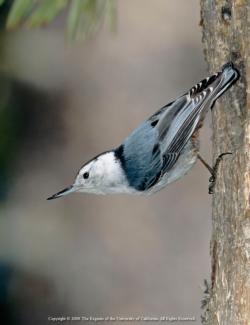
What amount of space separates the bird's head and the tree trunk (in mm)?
530

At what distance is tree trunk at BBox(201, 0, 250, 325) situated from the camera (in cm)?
250

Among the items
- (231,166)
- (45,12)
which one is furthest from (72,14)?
(231,166)

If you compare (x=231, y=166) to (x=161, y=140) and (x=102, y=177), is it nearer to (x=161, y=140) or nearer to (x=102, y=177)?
(x=161, y=140)

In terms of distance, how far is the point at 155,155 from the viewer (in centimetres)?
299

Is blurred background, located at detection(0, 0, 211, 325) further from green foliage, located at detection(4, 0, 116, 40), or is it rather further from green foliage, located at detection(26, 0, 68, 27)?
green foliage, located at detection(26, 0, 68, 27)

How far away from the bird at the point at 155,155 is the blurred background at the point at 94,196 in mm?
1313

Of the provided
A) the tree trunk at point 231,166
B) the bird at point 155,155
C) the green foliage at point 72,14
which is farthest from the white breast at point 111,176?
the green foliage at point 72,14

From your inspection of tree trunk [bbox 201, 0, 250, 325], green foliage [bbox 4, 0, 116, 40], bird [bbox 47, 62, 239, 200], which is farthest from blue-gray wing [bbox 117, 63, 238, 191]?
green foliage [bbox 4, 0, 116, 40]

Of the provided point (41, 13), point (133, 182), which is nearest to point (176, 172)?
point (133, 182)

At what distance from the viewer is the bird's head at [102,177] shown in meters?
3.08

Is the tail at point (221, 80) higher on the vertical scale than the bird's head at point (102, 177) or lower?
higher

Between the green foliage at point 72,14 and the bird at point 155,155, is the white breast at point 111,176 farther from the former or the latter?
the green foliage at point 72,14

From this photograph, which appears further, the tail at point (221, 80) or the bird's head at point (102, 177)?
the bird's head at point (102, 177)

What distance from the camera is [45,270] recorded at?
15.6 feet
